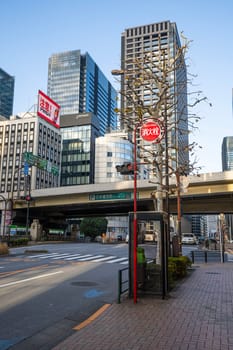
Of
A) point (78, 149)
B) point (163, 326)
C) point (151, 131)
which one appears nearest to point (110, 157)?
point (78, 149)

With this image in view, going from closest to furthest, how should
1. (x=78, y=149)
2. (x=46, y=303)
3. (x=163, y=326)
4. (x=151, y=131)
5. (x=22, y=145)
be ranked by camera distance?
(x=163, y=326)
(x=46, y=303)
(x=151, y=131)
(x=22, y=145)
(x=78, y=149)

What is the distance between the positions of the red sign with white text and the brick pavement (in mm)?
82328

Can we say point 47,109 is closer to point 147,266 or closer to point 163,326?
point 147,266

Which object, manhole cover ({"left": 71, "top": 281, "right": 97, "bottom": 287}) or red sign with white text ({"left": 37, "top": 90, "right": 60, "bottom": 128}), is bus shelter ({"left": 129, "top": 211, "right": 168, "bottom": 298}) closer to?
manhole cover ({"left": 71, "top": 281, "right": 97, "bottom": 287})

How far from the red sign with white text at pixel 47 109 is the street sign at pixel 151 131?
79.3m

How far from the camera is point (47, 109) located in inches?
3529

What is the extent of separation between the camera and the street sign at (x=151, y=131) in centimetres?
973

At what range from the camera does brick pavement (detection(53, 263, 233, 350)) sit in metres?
5.08

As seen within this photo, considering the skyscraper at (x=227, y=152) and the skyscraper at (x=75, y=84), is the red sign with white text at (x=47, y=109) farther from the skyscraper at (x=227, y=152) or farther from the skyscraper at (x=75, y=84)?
the skyscraper at (x=227, y=152)

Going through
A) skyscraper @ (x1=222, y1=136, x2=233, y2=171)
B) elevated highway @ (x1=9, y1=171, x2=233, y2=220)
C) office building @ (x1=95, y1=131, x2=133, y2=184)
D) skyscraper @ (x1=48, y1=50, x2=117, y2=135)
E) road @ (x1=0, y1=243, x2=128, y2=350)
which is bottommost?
road @ (x1=0, y1=243, x2=128, y2=350)

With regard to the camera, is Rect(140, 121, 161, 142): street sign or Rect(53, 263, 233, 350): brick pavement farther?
Rect(140, 121, 161, 142): street sign

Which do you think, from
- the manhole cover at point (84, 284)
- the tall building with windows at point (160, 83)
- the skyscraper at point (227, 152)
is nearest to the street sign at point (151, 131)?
the tall building with windows at point (160, 83)

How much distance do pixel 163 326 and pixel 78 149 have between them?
124394mm

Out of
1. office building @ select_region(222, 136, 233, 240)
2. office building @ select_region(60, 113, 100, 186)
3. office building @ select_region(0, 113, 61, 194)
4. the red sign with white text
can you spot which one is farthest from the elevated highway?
office building @ select_region(222, 136, 233, 240)
